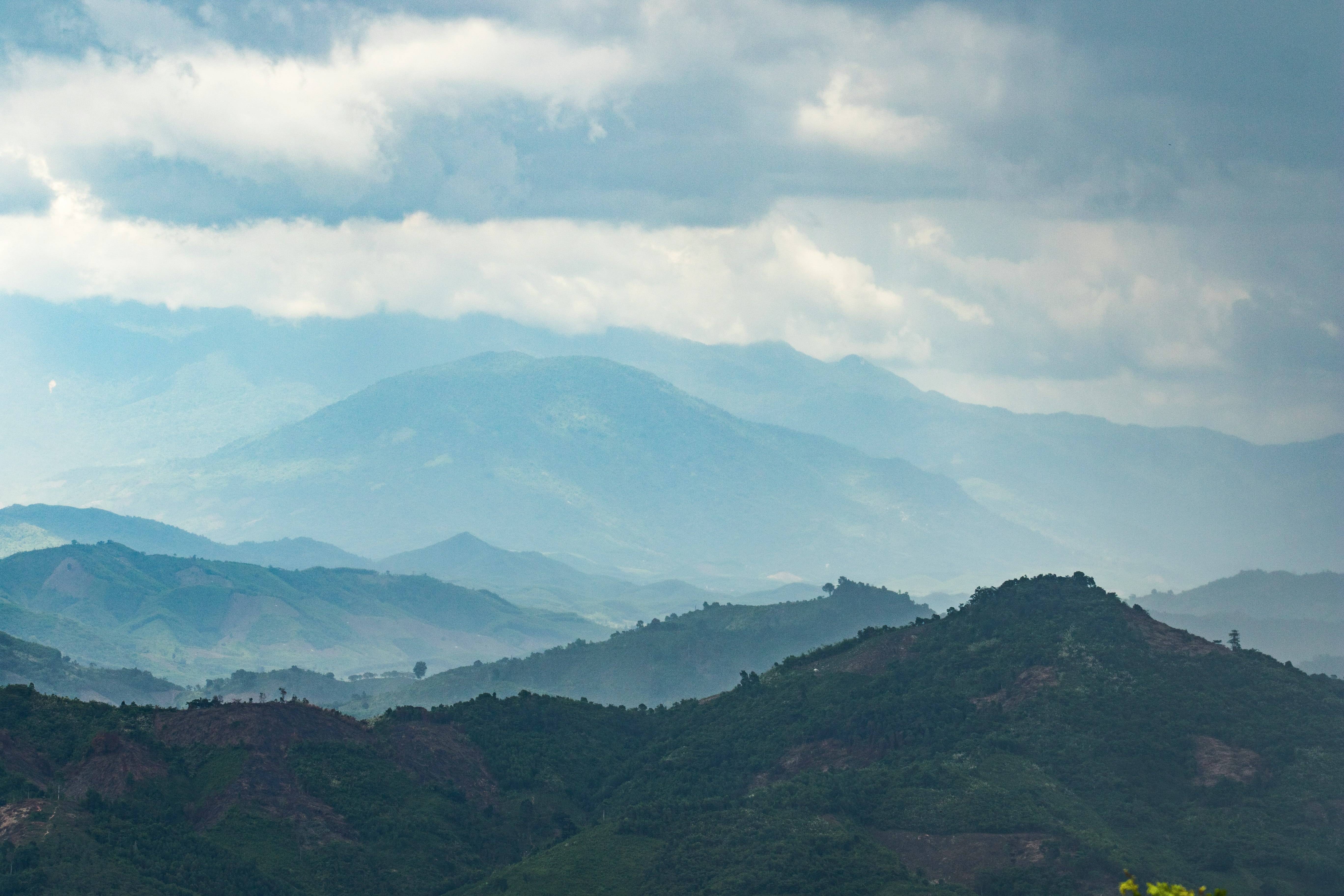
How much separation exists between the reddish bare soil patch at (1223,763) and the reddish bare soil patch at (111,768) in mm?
127622

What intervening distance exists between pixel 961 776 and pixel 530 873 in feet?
182

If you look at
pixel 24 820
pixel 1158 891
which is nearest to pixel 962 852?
pixel 24 820

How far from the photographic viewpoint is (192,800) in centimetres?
17700

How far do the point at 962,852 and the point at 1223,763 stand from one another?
4229cm

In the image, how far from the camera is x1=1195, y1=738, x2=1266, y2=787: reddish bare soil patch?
189000mm

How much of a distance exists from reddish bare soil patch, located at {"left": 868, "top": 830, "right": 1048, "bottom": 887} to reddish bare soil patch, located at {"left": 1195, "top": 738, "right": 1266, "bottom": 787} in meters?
30.5

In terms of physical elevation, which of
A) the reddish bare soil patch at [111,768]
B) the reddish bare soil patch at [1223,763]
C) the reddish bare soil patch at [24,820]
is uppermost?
the reddish bare soil patch at [1223,763]

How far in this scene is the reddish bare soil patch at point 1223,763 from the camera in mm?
189000

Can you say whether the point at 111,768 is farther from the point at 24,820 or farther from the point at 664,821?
the point at 664,821

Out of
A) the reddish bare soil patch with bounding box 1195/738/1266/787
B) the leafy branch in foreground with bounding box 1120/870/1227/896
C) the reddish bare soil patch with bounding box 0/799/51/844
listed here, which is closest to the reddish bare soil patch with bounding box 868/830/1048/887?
the reddish bare soil patch with bounding box 1195/738/1266/787

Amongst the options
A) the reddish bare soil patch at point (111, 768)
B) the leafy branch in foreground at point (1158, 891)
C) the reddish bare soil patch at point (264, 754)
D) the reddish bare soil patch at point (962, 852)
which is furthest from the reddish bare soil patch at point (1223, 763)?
the leafy branch in foreground at point (1158, 891)

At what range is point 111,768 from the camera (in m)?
173

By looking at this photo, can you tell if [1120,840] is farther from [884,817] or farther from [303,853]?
[303,853]

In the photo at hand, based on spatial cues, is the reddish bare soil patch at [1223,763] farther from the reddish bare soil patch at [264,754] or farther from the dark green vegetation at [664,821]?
the reddish bare soil patch at [264,754]
